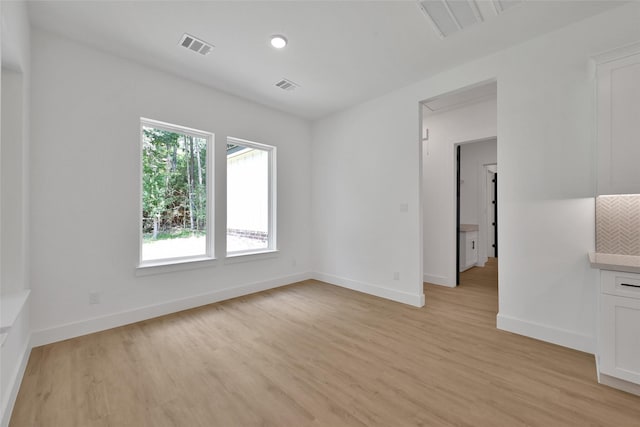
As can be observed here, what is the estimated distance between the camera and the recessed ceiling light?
2.71 m

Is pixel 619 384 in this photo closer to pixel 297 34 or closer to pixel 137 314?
pixel 297 34

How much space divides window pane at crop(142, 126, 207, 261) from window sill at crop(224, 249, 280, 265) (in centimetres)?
37

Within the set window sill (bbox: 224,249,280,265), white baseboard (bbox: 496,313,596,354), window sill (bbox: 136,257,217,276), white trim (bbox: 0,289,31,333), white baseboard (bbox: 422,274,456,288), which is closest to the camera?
white trim (bbox: 0,289,31,333)

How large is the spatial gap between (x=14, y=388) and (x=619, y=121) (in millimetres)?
4816

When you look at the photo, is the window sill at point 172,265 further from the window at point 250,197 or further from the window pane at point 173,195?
the window at point 250,197

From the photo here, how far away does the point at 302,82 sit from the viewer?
12.0 ft

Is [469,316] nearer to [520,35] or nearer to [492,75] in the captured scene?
[492,75]

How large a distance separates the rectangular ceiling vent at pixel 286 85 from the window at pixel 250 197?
3.43 ft

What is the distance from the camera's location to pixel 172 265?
11.2 feet

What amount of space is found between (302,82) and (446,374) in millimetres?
3608

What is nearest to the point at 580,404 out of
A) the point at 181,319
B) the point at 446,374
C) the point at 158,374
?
the point at 446,374

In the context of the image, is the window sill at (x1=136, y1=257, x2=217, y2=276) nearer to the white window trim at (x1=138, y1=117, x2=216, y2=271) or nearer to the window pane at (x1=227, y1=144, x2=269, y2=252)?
the white window trim at (x1=138, y1=117, x2=216, y2=271)

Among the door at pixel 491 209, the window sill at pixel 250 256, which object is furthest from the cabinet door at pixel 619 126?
the door at pixel 491 209

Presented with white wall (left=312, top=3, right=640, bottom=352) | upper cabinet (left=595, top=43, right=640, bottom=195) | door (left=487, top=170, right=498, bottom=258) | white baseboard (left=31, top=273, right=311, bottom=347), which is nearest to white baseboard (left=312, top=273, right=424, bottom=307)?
white wall (left=312, top=3, right=640, bottom=352)
